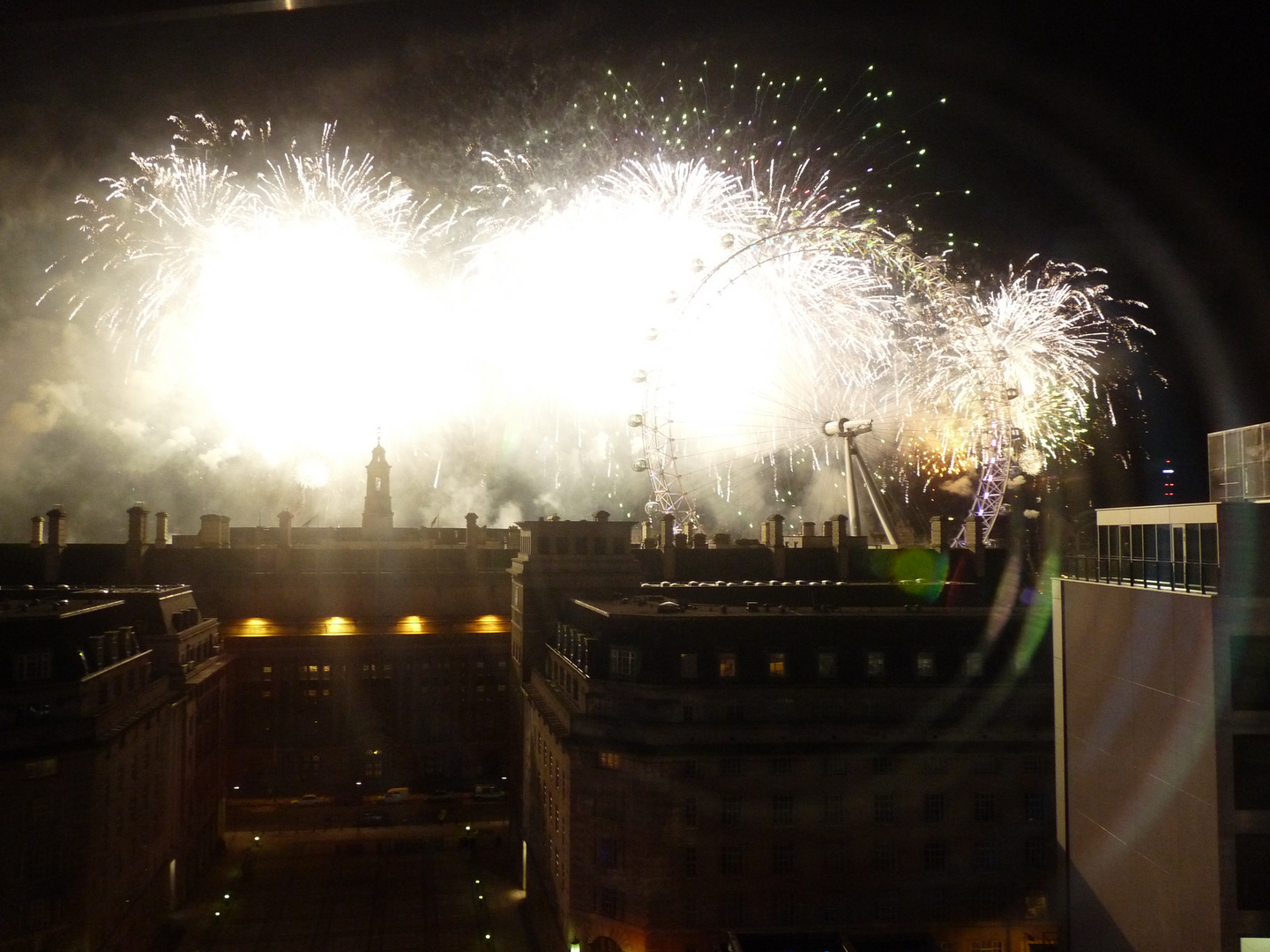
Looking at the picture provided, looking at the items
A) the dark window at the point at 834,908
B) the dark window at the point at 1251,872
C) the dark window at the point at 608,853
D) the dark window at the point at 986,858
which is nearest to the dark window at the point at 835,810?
the dark window at the point at 834,908

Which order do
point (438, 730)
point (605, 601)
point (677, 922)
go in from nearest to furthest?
point (677, 922), point (605, 601), point (438, 730)

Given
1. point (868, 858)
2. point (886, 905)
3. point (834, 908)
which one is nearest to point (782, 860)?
point (834, 908)

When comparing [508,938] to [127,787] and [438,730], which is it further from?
[438,730]

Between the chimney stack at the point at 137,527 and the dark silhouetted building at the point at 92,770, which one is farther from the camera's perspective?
the chimney stack at the point at 137,527

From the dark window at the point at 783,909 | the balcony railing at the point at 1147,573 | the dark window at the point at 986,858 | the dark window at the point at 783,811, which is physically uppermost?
the balcony railing at the point at 1147,573

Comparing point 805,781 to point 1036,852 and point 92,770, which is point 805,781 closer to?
point 1036,852

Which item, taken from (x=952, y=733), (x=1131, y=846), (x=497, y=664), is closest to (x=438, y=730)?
(x=497, y=664)

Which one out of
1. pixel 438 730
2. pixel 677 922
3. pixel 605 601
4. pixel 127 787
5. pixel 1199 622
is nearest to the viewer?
pixel 1199 622

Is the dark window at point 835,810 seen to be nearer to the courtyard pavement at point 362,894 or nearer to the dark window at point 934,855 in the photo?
the dark window at point 934,855
